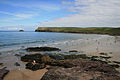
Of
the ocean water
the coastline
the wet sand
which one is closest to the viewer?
the coastline

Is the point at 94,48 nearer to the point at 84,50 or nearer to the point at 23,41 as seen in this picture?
the point at 84,50

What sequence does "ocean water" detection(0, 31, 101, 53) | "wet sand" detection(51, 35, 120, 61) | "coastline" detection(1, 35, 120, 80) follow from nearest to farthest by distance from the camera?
1. "coastline" detection(1, 35, 120, 80)
2. "wet sand" detection(51, 35, 120, 61)
3. "ocean water" detection(0, 31, 101, 53)

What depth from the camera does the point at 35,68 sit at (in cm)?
1023

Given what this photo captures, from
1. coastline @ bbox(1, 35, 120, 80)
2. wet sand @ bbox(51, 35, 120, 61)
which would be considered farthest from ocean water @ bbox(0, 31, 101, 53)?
wet sand @ bbox(51, 35, 120, 61)

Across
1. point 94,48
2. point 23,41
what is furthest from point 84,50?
point 23,41

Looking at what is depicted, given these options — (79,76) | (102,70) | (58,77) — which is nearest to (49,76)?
(58,77)

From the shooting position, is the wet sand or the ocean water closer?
the wet sand

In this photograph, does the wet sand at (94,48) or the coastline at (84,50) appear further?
the wet sand at (94,48)

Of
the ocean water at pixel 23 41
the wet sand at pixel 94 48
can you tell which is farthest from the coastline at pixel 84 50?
the ocean water at pixel 23 41

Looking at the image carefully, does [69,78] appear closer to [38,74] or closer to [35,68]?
[38,74]

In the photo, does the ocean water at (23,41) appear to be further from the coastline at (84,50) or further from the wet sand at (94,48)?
the wet sand at (94,48)

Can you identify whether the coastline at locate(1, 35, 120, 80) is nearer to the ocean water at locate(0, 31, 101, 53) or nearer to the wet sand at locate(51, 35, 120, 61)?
the wet sand at locate(51, 35, 120, 61)

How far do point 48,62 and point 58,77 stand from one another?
4.65 metres

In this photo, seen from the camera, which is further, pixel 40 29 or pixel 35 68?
pixel 40 29
